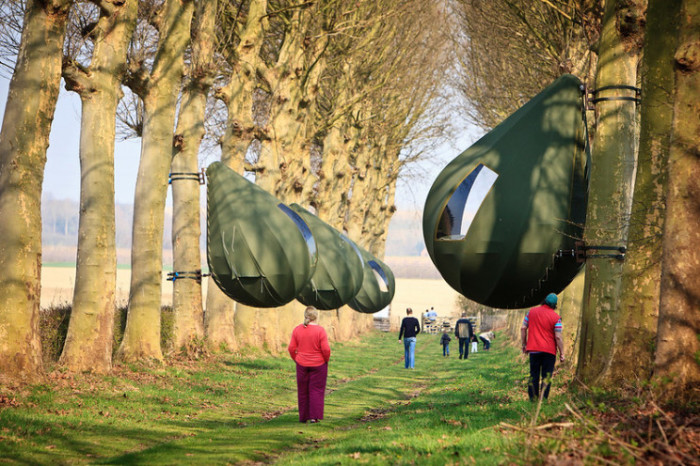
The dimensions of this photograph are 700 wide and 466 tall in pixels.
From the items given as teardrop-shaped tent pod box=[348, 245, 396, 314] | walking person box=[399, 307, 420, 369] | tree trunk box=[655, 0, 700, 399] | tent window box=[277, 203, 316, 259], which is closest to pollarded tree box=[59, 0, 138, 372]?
tent window box=[277, 203, 316, 259]

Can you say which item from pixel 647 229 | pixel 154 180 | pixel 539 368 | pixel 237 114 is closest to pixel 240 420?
pixel 539 368

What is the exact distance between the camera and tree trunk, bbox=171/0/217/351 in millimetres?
19156

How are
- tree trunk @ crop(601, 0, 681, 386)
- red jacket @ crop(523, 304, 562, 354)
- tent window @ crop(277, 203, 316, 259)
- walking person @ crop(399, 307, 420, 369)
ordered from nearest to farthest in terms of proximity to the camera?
tree trunk @ crop(601, 0, 681, 386) → red jacket @ crop(523, 304, 562, 354) → tent window @ crop(277, 203, 316, 259) → walking person @ crop(399, 307, 420, 369)

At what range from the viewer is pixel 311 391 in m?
12.5

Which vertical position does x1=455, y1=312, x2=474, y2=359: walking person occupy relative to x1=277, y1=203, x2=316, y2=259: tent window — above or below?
below

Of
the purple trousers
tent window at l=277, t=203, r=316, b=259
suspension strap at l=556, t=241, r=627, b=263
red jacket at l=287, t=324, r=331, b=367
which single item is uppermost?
tent window at l=277, t=203, r=316, b=259

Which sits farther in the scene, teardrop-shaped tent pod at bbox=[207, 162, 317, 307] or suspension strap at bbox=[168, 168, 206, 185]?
suspension strap at bbox=[168, 168, 206, 185]

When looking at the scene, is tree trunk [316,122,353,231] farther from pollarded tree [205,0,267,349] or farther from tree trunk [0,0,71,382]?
tree trunk [0,0,71,382]

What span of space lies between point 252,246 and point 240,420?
125 inches

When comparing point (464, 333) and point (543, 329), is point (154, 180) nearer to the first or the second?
point (543, 329)

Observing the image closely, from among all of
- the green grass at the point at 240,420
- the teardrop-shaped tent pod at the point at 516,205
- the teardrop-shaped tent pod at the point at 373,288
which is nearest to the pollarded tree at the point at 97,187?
the green grass at the point at 240,420

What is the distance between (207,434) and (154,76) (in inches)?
348

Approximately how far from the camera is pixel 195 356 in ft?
62.9

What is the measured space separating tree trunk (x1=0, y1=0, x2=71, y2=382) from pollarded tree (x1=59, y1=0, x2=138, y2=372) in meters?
2.16
